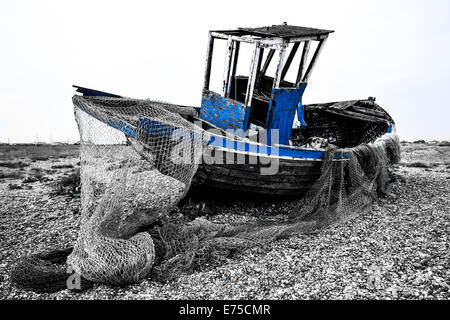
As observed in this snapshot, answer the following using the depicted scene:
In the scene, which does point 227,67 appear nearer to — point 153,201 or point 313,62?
point 313,62

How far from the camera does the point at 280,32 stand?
7656mm

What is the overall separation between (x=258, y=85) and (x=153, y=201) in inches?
153

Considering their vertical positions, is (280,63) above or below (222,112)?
above

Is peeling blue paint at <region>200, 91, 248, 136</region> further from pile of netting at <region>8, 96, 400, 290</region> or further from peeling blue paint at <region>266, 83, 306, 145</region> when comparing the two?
pile of netting at <region>8, 96, 400, 290</region>

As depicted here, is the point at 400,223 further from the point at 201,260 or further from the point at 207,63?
the point at 207,63

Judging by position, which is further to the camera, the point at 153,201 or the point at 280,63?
the point at 280,63

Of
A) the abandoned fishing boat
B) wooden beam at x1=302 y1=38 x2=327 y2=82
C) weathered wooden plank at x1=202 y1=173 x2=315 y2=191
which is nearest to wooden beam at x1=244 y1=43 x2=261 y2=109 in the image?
the abandoned fishing boat

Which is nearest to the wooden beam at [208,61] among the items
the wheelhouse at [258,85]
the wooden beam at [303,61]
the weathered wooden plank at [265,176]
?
the wheelhouse at [258,85]

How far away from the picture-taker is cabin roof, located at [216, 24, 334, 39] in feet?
24.3

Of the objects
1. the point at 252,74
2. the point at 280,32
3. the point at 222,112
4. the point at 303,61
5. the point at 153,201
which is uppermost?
the point at 280,32

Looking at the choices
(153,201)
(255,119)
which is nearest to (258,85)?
(255,119)

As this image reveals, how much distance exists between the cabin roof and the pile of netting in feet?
8.25

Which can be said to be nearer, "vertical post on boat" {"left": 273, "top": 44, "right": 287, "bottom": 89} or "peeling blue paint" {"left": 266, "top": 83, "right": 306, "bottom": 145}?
"vertical post on boat" {"left": 273, "top": 44, "right": 287, "bottom": 89}

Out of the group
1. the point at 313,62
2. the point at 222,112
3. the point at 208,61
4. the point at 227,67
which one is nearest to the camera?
the point at 227,67
